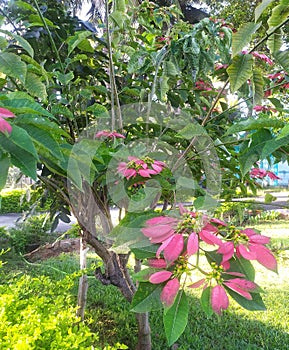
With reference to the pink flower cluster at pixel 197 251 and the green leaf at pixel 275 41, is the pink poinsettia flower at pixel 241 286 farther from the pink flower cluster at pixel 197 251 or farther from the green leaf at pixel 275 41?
the green leaf at pixel 275 41

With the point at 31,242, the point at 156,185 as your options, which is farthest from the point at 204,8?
the point at 156,185

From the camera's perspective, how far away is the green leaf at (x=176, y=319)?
0.57m

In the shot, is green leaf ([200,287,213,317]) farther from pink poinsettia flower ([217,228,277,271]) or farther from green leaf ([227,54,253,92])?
green leaf ([227,54,253,92])

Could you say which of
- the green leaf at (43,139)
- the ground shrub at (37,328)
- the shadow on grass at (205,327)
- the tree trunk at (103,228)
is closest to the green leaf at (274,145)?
the green leaf at (43,139)

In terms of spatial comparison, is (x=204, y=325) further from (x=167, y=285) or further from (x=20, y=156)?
(x=20, y=156)

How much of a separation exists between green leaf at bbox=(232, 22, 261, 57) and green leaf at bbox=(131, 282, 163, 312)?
1.64 ft

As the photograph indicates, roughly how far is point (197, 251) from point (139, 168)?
0.34 metres

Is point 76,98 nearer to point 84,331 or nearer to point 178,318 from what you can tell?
point 84,331

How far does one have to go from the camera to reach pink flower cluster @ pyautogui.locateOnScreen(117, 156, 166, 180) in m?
0.86

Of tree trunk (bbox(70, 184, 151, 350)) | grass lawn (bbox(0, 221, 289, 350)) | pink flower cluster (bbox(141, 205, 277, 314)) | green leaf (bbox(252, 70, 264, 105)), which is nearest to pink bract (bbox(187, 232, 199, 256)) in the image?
pink flower cluster (bbox(141, 205, 277, 314))

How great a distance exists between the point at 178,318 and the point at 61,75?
976 mm

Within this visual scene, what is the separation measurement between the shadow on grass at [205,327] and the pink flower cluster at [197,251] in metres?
1.50

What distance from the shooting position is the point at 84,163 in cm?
87

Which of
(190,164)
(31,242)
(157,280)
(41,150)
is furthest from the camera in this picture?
(31,242)
